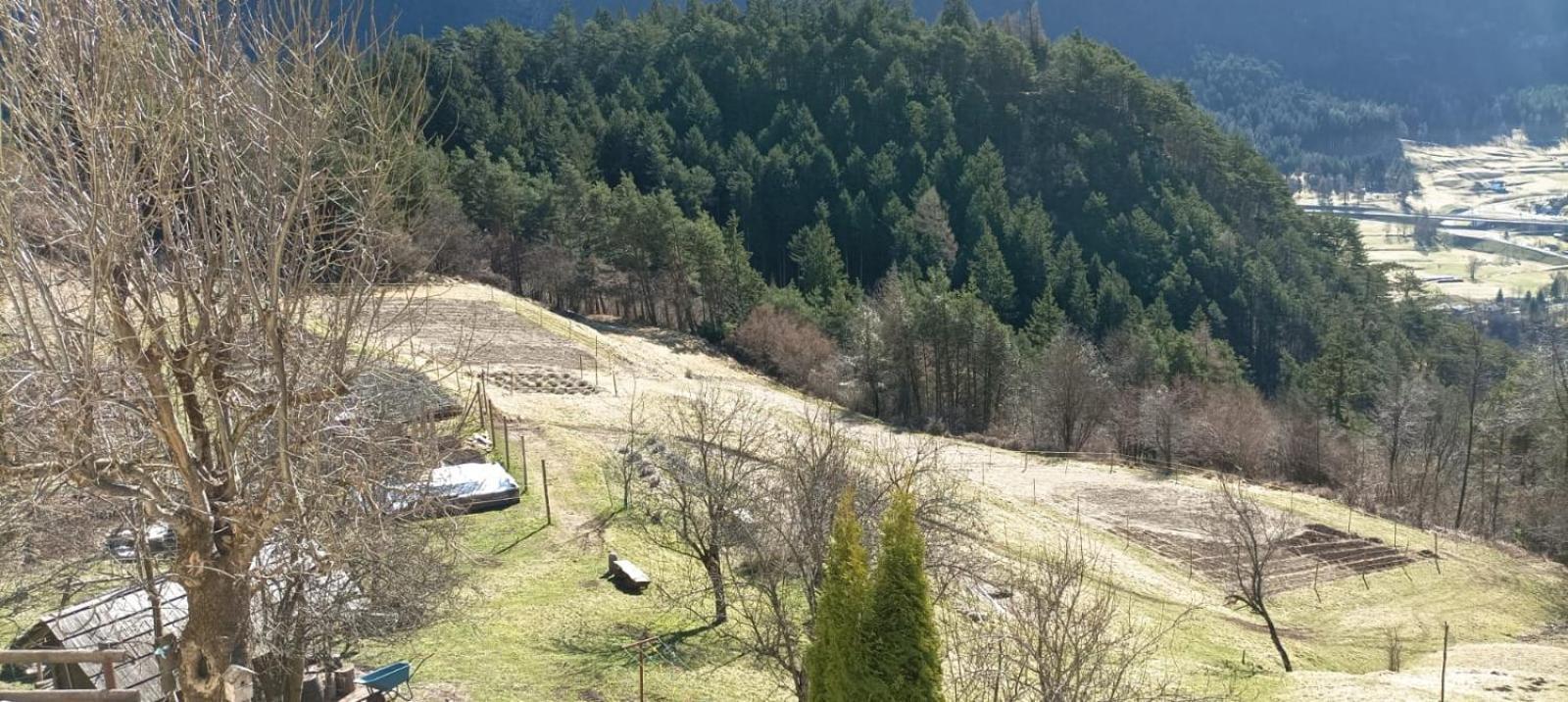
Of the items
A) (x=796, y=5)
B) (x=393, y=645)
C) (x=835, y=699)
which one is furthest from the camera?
(x=796, y=5)

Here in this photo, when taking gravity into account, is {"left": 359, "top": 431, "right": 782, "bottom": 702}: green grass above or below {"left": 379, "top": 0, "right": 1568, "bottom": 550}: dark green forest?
below

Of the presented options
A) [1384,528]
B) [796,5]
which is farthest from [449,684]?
[796,5]

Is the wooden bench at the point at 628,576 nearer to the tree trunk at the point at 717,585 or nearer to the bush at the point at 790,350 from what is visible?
the tree trunk at the point at 717,585

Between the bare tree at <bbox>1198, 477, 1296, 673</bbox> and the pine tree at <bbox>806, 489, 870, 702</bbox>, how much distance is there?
16.7 meters

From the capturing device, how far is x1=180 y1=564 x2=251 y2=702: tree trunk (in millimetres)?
8609

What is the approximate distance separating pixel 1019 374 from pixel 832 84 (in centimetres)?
5499

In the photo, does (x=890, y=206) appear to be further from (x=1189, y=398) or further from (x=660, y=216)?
(x=1189, y=398)

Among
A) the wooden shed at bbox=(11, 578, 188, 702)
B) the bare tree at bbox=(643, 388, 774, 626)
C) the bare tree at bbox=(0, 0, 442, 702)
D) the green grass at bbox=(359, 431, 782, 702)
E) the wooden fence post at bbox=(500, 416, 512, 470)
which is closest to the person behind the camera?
the bare tree at bbox=(0, 0, 442, 702)

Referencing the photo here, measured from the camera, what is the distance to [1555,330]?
5222 cm

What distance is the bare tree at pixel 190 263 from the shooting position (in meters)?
7.22

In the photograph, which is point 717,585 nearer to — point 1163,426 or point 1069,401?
point 1069,401

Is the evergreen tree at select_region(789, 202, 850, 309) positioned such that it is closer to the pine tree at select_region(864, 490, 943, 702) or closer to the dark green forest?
the dark green forest

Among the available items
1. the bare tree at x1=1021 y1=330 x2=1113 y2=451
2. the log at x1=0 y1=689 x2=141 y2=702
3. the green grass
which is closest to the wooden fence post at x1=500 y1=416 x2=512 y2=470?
the green grass

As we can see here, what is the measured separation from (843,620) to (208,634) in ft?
19.8
